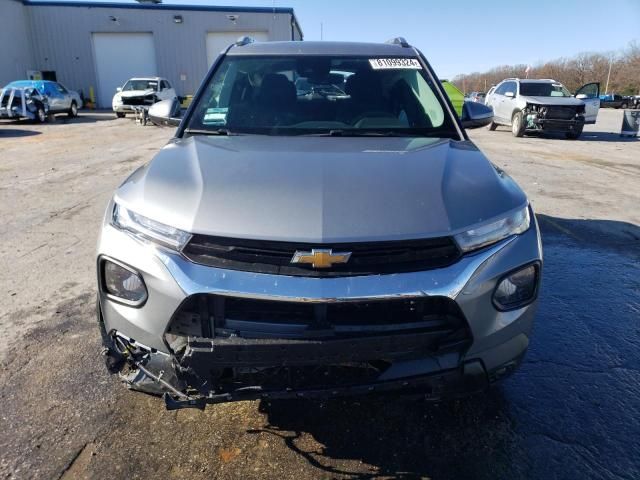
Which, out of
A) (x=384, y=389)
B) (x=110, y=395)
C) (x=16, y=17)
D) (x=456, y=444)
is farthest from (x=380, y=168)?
(x=16, y=17)

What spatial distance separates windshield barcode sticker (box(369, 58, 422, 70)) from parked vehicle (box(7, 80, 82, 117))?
20691 mm

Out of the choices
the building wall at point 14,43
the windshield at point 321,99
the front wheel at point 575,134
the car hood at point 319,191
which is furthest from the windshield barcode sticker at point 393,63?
the building wall at point 14,43

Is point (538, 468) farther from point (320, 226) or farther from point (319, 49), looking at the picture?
point (319, 49)

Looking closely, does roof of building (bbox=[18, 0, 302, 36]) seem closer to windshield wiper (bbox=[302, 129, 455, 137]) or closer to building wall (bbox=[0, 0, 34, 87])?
building wall (bbox=[0, 0, 34, 87])

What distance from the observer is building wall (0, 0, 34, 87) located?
31141 mm

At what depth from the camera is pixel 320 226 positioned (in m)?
1.88

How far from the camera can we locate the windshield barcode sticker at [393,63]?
345cm

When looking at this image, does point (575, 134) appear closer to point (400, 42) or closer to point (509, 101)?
point (509, 101)

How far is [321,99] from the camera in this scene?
3.29m

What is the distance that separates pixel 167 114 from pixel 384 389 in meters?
2.71

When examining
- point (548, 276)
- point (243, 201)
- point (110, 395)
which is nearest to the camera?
point (243, 201)

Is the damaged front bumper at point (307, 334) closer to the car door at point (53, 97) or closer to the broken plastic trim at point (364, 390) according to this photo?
the broken plastic trim at point (364, 390)

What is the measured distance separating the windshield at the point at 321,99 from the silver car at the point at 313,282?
2.90 feet

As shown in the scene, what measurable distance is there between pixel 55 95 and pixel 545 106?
1968cm
